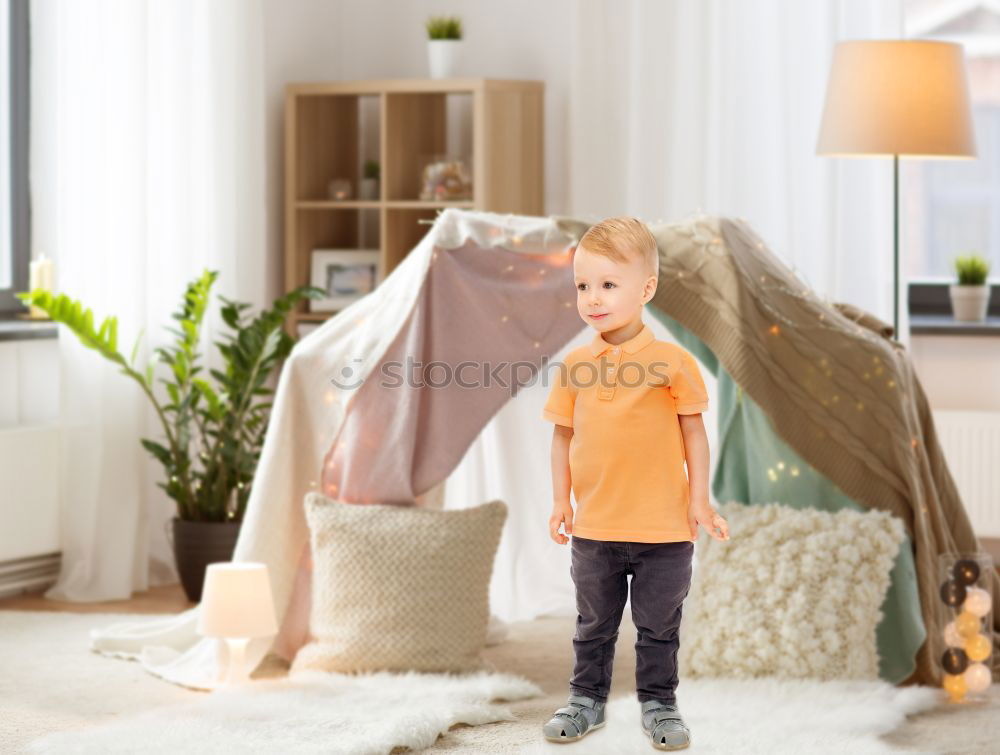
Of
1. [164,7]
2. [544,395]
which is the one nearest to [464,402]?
[544,395]

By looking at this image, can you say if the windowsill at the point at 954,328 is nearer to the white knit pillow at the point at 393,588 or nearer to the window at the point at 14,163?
the white knit pillow at the point at 393,588

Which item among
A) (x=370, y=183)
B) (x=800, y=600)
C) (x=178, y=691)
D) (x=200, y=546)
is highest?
(x=370, y=183)

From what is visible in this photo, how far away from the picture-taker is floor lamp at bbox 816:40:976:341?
11.6 feet

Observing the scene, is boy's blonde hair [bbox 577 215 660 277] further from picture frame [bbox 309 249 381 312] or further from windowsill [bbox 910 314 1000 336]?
picture frame [bbox 309 249 381 312]

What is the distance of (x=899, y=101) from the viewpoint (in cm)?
354

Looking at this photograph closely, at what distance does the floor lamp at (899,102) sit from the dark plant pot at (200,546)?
194cm

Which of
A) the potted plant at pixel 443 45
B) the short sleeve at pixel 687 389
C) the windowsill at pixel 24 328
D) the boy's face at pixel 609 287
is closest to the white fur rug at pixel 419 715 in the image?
the short sleeve at pixel 687 389

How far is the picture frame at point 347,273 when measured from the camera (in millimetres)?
4668

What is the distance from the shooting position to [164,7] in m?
4.08

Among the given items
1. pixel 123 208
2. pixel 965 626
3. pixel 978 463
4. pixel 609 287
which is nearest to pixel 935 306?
pixel 978 463

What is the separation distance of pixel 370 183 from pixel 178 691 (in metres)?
2.18

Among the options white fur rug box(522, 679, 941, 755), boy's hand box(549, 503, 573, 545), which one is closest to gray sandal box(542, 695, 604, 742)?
boy's hand box(549, 503, 573, 545)

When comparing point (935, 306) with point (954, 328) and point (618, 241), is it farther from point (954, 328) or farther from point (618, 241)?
point (618, 241)

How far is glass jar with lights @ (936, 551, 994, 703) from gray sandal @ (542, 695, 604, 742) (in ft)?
5.40
